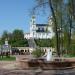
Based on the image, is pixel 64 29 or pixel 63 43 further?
pixel 63 43

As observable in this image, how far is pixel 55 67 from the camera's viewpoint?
→ 2058 cm

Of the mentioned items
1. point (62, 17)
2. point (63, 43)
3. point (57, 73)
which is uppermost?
point (62, 17)

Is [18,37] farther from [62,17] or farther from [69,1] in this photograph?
[69,1]

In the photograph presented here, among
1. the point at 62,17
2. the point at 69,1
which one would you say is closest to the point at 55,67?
the point at 69,1

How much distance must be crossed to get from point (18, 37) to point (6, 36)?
5.87 m

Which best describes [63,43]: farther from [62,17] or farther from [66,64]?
[66,64]

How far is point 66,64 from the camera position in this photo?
21.4 meters

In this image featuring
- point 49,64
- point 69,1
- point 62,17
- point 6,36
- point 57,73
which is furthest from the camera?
point 6,36

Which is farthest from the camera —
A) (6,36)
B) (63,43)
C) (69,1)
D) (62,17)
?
(6,36)

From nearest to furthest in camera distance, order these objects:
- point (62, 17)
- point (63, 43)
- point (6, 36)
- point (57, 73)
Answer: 1. point (57, 73)
2. point (62, 17)
3. point (63, 43)
4. point (6, 36)

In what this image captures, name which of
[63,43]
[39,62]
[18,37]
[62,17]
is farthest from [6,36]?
[39,62]

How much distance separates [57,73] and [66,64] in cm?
387

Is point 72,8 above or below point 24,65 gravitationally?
above

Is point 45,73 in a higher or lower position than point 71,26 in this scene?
lower
